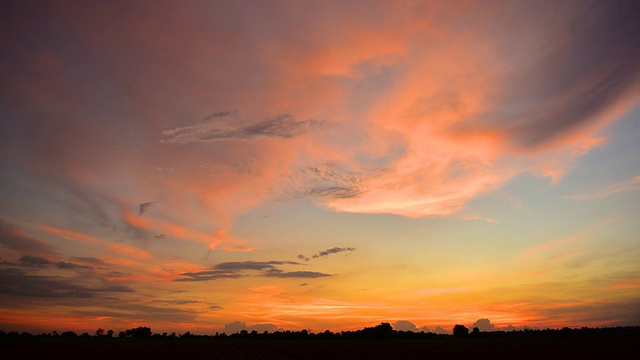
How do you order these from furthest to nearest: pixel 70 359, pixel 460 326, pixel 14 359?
pixel 460 326, pixel 70 359, pixel 14 359

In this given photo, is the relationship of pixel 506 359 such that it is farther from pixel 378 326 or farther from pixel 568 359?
pixel 378 326

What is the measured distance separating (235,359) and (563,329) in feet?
704

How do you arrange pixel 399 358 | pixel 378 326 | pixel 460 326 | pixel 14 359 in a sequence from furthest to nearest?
pixel 460 326 < pixel 378 326 < pixel 399 358 < pixel 14 359

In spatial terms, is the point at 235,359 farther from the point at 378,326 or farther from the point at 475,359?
the point at 378,326

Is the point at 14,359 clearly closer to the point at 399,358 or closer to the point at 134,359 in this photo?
the point at 134,359

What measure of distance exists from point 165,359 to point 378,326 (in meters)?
136

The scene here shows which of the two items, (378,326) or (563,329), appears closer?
(378,326)

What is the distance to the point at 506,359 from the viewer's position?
148ft

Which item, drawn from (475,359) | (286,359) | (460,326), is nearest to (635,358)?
(475,359)

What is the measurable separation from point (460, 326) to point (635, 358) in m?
162

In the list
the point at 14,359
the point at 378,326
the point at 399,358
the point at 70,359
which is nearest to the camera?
the point at 14,359

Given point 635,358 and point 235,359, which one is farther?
point 235,359

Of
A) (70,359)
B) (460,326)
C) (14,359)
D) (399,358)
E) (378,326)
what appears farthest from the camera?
(460,326)

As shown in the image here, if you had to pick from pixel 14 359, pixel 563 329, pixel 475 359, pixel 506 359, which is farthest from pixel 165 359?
pixel 563 329
